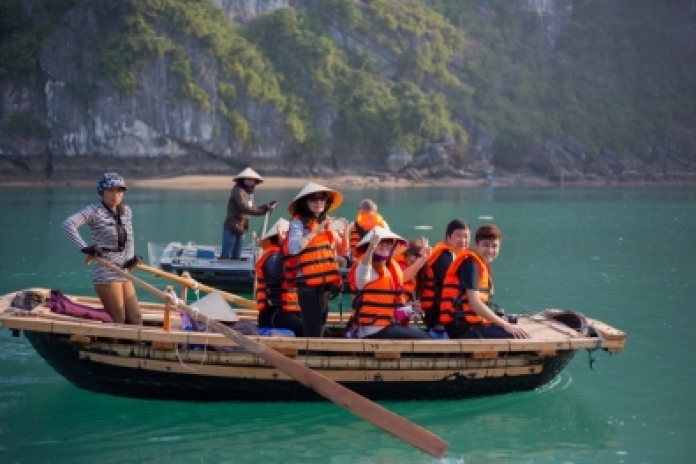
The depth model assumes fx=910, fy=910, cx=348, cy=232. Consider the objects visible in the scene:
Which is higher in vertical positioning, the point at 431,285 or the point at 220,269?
the point at 431,285

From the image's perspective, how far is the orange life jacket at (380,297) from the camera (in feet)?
28.7

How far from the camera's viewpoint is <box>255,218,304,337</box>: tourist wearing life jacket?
29.9 ft

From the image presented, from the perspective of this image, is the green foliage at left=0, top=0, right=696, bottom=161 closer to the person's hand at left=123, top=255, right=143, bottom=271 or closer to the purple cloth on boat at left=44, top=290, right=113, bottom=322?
the purple cloth on boat at left=44, top=290, right=113, bottom=322

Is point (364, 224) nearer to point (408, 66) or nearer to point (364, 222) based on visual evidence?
point (364, 222)

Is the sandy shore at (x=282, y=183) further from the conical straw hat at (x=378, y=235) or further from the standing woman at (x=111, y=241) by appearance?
the conical straw hat at (x=378, y=235)

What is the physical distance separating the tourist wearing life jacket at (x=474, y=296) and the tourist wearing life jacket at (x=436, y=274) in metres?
0.20

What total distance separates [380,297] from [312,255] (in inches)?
30.7

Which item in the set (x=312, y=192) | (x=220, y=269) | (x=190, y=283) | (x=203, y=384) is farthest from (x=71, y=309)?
(x=220, y=269)

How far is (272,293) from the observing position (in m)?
9.22

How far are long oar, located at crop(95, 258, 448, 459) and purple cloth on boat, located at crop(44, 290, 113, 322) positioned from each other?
3.26 ft

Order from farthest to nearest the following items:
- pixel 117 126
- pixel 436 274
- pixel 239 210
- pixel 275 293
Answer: pixel 117 126 → pixel 239 210 → pixel 436 274 → pixel 275 293

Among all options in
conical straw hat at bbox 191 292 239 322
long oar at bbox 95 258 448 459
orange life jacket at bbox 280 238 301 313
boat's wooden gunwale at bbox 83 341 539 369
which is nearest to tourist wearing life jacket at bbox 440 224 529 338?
boat's wooden gunwale at bbox 83 341 539 369

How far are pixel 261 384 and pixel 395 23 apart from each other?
71661mm

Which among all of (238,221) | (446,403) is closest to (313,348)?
(446,403)
